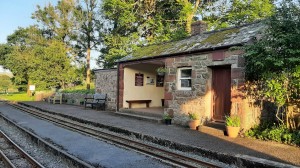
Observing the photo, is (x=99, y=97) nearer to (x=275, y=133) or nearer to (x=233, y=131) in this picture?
(x=233, y=131)

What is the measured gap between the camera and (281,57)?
8.16 m

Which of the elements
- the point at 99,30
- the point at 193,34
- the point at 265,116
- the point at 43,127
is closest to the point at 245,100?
the point at 265,116

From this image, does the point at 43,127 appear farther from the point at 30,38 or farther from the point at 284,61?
the point at 30,38

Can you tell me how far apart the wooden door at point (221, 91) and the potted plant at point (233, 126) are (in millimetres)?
1094

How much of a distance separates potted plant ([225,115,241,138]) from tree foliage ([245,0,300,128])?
1.25 meters

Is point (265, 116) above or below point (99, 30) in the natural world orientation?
below

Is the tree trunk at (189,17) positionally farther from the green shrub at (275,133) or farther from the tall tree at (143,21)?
the green shrub at (275,133)

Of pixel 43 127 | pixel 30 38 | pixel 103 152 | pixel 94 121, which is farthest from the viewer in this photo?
pixel 30 38

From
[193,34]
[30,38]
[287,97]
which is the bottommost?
[287,97]

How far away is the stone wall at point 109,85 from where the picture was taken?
17.0m

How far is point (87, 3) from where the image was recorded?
32.3 m

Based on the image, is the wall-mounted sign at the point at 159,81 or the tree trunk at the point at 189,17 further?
the tree trunk at the point at 189,17

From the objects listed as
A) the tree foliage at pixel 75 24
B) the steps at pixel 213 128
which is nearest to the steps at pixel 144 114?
the steps at pixel 213 128

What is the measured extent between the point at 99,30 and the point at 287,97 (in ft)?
88.8
